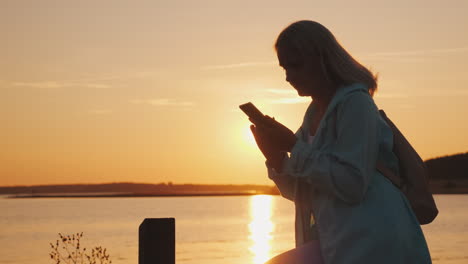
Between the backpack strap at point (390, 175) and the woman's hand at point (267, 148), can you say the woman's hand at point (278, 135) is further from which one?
the backpack strap at point (390, 175)

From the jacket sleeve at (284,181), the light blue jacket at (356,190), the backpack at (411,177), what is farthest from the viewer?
the jacket sleeve at (284,181)

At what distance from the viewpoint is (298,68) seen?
3.41 metres

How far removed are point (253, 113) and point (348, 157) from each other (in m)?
0.44

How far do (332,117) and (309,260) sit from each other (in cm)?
51

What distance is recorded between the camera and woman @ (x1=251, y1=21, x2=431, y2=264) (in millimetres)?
3176

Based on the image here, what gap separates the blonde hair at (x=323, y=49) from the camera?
11.1ft

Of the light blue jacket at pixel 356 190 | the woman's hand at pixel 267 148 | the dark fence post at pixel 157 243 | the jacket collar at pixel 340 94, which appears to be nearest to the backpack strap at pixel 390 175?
the light blue jacket at pixel 356 190

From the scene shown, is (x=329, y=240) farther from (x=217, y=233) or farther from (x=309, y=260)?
(x=217, y=233)

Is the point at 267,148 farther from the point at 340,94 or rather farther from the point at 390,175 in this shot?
the point at 390,175

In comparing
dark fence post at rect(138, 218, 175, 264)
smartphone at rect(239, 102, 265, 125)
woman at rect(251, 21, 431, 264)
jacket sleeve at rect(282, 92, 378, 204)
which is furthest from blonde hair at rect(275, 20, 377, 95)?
dark fence post at rect(138, 218, 175, 264)

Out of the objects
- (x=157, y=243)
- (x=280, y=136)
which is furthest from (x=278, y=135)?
(x=157, y=243)

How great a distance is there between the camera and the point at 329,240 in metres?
3.24

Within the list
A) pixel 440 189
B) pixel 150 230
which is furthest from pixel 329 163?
pixel 440 189

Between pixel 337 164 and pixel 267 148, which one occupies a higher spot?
pixel 267 148
